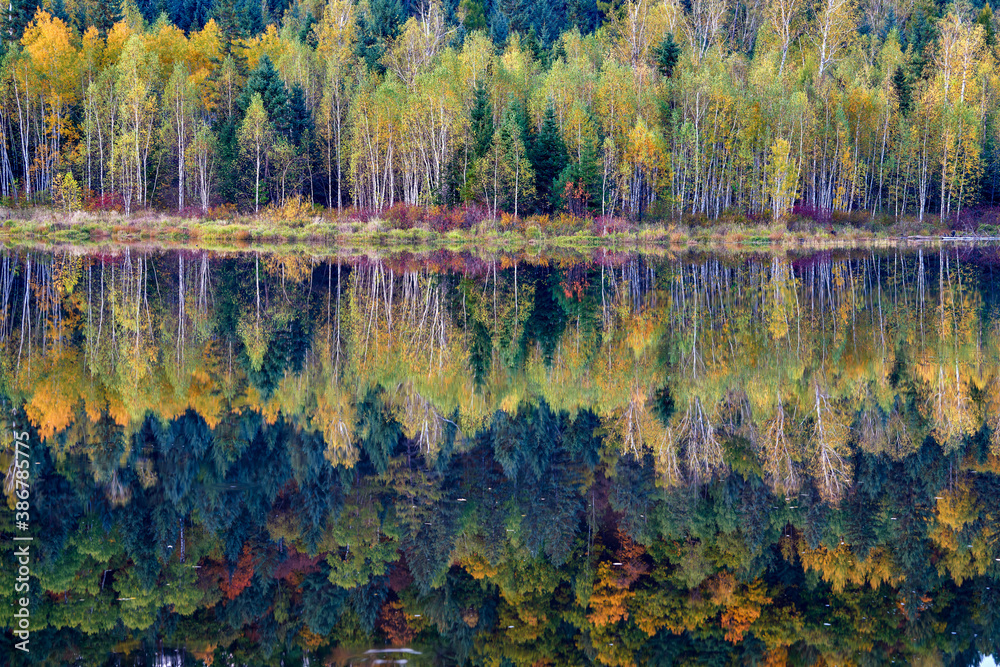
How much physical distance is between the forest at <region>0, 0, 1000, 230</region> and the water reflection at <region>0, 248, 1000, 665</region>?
37262 millimetres

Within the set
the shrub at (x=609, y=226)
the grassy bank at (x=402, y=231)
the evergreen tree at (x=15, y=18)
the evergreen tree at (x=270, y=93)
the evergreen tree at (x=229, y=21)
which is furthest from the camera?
the evergreen tree at (x=229, y=21)

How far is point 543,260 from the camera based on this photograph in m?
42.0

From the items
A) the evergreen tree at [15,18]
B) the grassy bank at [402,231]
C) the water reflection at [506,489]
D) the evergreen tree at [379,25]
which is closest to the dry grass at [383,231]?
the grassy bank at [402,231]

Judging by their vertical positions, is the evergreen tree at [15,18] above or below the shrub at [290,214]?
above

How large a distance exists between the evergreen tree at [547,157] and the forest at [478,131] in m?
0.13

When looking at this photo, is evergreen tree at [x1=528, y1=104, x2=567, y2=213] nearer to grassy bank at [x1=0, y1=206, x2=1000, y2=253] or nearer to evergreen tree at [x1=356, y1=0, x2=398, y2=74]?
grassy bank at [x1=0, y1=206, x2=1000, y2=253]

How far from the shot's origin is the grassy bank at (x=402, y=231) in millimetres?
50281

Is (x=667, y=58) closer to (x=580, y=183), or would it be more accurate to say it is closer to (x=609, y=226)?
(x=580, y=183)

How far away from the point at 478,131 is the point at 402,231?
8331 millimetres

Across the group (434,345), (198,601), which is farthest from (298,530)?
(434,345)

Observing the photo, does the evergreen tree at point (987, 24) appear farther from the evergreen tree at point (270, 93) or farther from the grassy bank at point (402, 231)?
the evergreen tree at point (270, 93)

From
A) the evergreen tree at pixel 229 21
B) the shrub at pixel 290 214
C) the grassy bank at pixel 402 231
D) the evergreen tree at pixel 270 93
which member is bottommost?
the grassy bank at pixel 402 231

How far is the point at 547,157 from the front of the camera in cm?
5491

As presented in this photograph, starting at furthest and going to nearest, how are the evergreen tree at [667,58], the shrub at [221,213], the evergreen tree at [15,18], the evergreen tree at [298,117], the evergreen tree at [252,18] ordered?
the evergreen tree at [252,18] → the evergreen tree at [667,58] → the evergreen tree at [15,18] → the evergreen tree at [298,117] → the shrub at [221,213]
